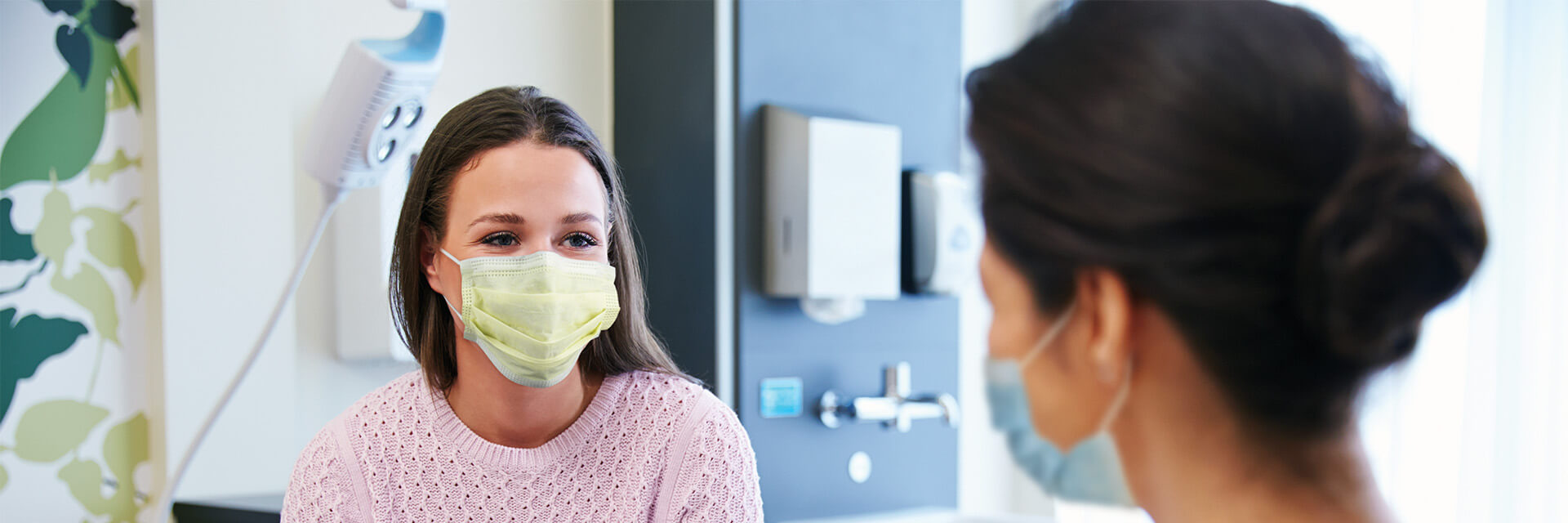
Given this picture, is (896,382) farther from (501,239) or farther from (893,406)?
(501,239)

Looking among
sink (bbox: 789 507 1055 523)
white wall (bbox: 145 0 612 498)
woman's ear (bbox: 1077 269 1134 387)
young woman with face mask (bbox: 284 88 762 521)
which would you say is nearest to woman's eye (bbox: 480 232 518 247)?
young woman with face mask (bbox: 284 88 762 521)

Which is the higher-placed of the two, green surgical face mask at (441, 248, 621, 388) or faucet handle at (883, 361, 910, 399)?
green surgical face mask at (441, 248, 621, 388)

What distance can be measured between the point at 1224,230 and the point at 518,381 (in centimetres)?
87

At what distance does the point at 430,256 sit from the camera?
1.24 metres

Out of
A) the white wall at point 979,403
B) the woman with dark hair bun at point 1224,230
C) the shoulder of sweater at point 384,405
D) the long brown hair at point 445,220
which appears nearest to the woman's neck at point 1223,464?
the woman with dark hair bun at point 1224,230

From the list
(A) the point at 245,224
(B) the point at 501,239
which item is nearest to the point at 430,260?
(B) the point at 501,239

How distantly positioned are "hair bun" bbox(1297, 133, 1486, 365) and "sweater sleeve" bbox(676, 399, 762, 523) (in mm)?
851

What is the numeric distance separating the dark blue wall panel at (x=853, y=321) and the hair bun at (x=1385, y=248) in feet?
4.81

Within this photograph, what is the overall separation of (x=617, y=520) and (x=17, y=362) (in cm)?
92

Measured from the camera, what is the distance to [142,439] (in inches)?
61.8

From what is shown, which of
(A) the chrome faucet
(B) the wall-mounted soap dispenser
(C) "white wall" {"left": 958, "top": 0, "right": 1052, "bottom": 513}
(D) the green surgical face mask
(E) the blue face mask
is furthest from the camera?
(C) "white wall" {"left": 958, "top": 0, "right": 1052, "bottom": 513}

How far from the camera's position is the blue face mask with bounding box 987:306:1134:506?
0.62 m

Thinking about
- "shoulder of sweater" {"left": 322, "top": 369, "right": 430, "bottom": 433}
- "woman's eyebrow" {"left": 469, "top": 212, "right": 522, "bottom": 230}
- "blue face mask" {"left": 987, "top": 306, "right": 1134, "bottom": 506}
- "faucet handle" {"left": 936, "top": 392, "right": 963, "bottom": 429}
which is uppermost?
"woman's eyebrow" {"left": 469, "top": 212, "right": 522, "bottom": 230}

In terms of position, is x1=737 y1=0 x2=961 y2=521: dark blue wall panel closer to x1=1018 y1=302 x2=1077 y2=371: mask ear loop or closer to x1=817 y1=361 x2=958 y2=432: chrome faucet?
x1=817 y1=361 x2=958 y2=432: chrome faucet
